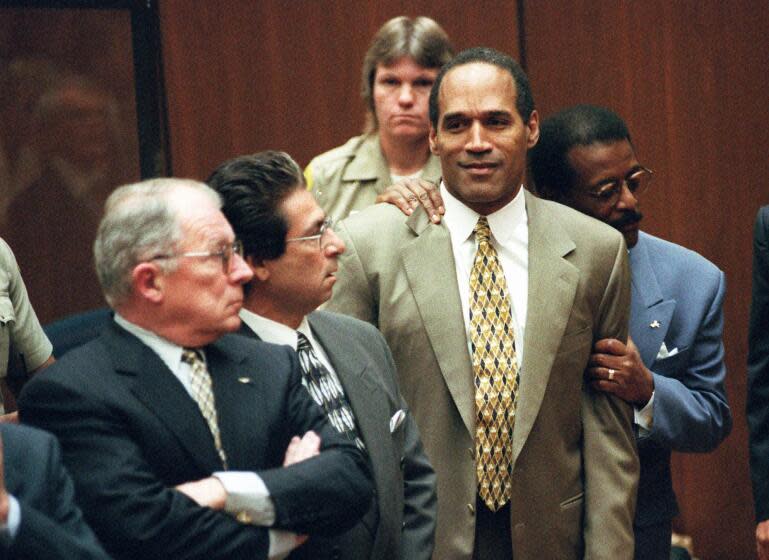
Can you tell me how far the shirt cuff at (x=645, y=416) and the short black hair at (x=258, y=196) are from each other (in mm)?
1066

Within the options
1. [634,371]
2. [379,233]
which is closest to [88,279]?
[379,233]

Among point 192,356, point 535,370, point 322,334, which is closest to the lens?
point 192,356

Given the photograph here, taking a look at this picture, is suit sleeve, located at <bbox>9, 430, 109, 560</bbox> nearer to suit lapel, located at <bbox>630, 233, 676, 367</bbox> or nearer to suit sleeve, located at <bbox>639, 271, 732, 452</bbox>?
suit sleeve, located at <bbox>639, 271, 732, 452</bbox>

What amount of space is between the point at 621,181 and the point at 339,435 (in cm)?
137

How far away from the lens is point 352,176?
161 inches

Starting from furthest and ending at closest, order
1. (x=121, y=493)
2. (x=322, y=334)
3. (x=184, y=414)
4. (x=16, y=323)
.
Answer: (x=16, y=323)
(x=322, y=334)
(x=184, y=414)
(x=121, y=493)

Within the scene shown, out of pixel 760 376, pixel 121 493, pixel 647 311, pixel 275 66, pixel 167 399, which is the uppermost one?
pixel 275 66

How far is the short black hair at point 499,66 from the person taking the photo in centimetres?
337

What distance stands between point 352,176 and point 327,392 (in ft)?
4.48

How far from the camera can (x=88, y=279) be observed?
4.95 metres

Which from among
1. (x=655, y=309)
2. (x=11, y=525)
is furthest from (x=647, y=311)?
(x=11, y=525)

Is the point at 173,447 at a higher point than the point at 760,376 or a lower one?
higher

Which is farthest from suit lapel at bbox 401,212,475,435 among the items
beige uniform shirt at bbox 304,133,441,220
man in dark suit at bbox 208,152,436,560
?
beige uniform shirt at bbox 304,133,441,220

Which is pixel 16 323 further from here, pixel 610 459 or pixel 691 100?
pixel 691 100
